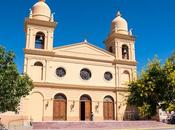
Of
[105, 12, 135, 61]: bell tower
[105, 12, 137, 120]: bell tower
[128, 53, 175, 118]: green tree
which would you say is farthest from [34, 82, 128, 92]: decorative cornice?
[128, 53, 175, 118]: green tree

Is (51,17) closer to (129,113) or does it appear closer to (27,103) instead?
(27,103)

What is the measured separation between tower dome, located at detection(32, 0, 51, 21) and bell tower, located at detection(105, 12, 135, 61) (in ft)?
31.8

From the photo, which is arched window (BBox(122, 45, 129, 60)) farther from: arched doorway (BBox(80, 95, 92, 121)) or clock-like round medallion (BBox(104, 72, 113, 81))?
arched doorway (BBox(80, 95, 92, 121))

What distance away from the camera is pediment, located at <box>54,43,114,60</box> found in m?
36.2

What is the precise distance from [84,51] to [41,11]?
25.1 feet

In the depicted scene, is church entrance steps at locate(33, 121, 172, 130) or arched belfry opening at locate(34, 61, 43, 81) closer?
church entrance steps at locate(33, 121, 172, 130)

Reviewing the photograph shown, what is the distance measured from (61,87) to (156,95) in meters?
16.5

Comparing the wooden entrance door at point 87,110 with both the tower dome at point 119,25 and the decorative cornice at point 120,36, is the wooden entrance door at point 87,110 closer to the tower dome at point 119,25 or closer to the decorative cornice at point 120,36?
the decorative cornice at point 120,36

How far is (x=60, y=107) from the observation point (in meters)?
34.1

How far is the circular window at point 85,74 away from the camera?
120ft

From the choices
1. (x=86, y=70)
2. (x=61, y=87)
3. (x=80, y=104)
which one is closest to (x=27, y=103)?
(x=61, y=87)

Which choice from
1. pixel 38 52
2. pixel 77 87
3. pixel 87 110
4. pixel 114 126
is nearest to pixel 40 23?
pixel 38 52

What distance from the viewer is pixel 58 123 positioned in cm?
2825

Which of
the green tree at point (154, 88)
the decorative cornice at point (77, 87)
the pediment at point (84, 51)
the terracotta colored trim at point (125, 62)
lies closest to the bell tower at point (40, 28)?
the pediment at point (84, 51)
